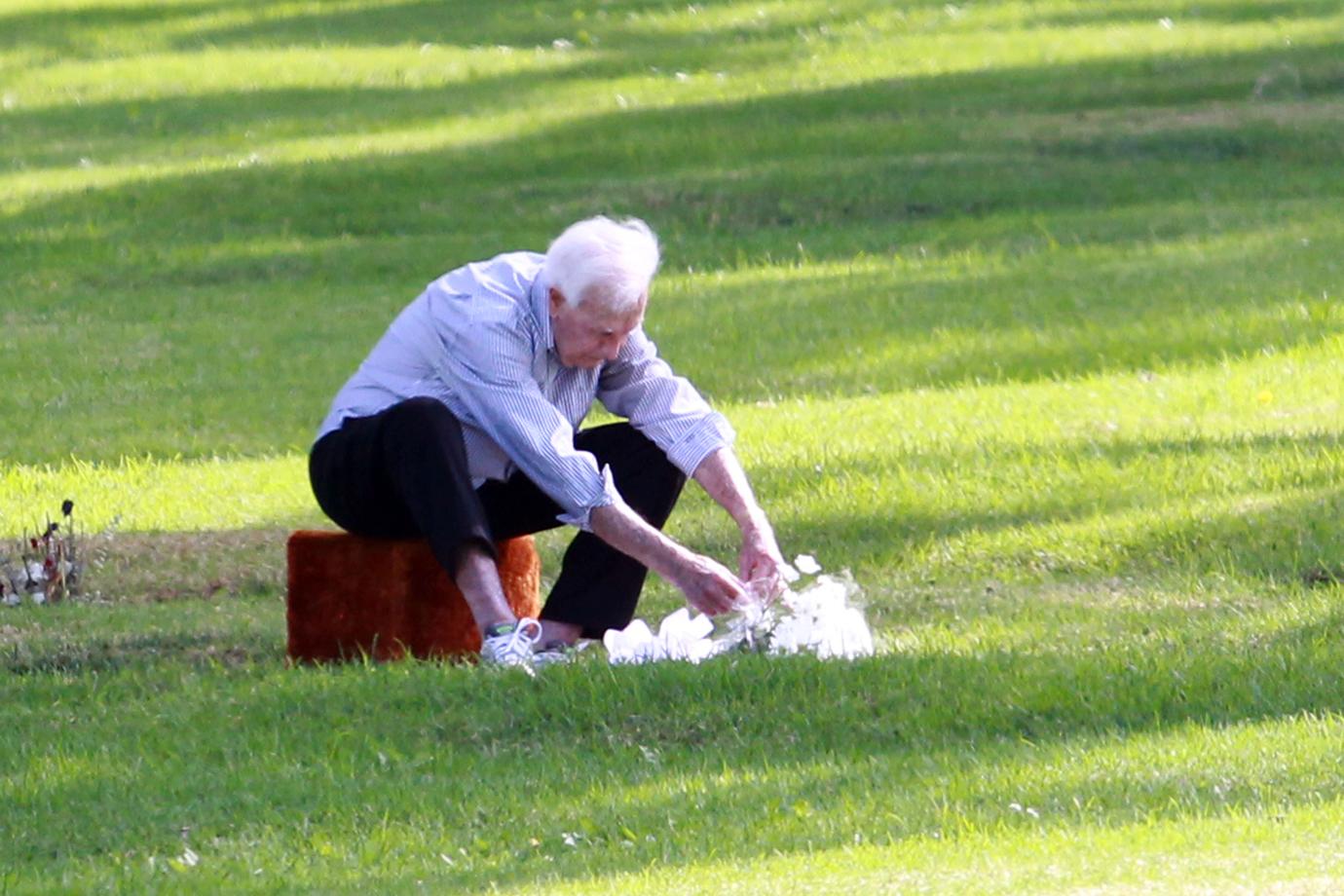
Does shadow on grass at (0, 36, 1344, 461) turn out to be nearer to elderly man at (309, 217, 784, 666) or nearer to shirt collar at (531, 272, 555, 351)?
elderly man at (309, 217, 784, 666)

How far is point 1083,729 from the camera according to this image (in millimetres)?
5699

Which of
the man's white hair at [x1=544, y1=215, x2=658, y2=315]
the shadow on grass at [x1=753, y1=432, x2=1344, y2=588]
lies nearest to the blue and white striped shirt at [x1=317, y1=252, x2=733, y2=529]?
the man's white hair at [x1=544, y1=215, x2=658, y2=315]

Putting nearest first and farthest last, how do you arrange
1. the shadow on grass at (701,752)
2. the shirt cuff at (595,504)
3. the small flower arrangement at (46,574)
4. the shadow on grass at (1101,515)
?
the shadow on grass at (701,752)
the shirt cuff at (595,504)
the small flower arrangement at (46,574)
the shadow on grass at (1101,515)

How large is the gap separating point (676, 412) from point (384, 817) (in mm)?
1714

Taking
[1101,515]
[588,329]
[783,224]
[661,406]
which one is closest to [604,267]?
[588,329]

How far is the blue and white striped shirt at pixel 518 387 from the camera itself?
6051mm

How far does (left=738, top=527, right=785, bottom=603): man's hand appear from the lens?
6234 mm

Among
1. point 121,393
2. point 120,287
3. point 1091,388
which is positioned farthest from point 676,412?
point 120,287

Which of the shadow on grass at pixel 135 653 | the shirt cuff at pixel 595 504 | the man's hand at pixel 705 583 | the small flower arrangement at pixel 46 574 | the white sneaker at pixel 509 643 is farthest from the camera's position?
the small flower arrangement at pixel 46 574

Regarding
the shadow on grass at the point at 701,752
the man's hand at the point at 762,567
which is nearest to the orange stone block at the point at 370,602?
the shadow on grass at the point at 701,752

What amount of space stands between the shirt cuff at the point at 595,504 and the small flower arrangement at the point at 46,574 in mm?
2371

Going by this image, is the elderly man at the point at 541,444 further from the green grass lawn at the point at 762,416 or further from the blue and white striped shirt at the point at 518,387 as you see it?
the green grass lawn at the point at 762,416

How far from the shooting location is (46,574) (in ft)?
25.4

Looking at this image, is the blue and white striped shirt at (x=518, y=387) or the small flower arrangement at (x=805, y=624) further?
the small flower arrangement at (x=805, y=624)
